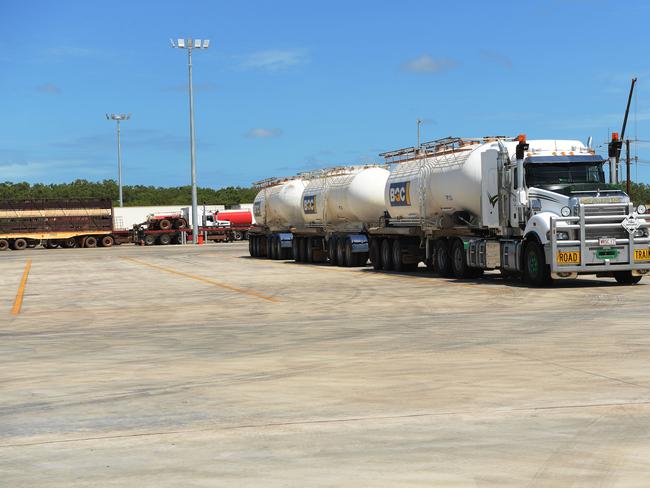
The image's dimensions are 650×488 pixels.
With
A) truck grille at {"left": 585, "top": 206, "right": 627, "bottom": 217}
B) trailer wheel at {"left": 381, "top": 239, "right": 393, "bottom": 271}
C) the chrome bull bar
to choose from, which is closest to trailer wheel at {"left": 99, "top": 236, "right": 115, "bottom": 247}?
trailer wheel at {"left": 381, "top": 239, "right": 393, "bottom": 271}

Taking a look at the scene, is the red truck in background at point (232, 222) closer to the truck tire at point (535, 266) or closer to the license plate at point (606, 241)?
the truck tire at point (535, 266)

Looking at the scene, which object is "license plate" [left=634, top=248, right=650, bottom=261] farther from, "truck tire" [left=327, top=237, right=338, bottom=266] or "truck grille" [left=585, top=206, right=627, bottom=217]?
"truck tire" [left=327, top=237, right=338, bottom=266]

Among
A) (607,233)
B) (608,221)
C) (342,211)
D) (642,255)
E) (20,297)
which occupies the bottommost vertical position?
(20,297)

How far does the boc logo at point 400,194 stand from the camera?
33438 millimetres

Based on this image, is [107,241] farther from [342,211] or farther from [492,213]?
[492,213]

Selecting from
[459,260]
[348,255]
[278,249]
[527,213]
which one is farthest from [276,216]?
[527,213]

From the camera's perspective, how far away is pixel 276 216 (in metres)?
50.4

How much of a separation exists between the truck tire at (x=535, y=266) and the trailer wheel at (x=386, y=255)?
1023cm

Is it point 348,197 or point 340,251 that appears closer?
point 348,197

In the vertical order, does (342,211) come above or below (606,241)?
above

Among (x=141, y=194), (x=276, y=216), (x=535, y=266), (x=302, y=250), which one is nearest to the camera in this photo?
(x=535, y=266)

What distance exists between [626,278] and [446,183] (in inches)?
244

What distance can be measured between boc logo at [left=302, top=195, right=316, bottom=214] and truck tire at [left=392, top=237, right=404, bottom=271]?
28.6 ft

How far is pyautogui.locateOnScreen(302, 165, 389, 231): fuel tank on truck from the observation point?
3822cm
